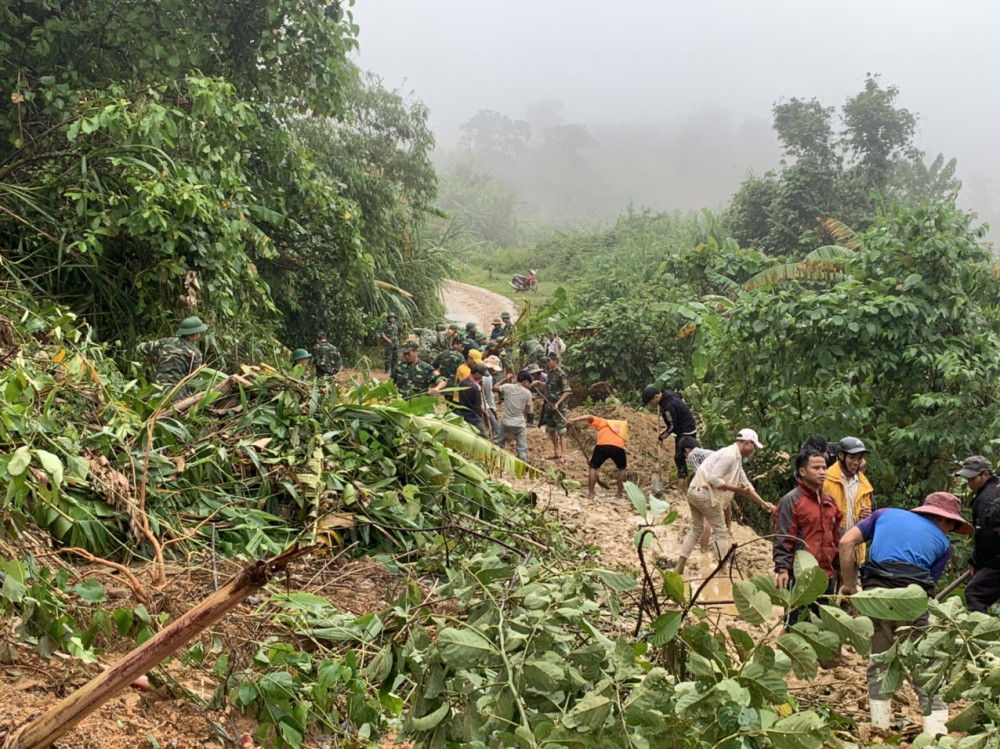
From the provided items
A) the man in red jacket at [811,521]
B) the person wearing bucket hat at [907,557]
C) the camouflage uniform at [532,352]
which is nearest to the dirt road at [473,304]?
the camouflage uniform at [532,352]

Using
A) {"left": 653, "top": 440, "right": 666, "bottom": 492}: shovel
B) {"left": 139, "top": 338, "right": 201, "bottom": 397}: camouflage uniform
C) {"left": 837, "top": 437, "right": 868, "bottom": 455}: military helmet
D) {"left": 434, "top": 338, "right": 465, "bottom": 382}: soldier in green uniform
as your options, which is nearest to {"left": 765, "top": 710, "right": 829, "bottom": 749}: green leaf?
{"left": 837, "top": 437, "right": 868, "bottom": 455}: military helmet

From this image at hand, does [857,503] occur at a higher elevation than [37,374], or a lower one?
lower

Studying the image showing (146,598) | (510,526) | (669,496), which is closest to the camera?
(146,598)

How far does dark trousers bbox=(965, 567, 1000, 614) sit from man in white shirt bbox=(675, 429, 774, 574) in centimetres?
165

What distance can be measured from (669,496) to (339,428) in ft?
15.7

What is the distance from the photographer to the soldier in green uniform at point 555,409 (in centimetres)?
1038

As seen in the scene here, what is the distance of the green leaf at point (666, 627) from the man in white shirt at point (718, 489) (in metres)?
3.95

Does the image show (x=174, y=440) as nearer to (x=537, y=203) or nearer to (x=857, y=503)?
(x=857, y=503)

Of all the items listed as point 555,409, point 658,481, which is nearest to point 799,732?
point 658,481

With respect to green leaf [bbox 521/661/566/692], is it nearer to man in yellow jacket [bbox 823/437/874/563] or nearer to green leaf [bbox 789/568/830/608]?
green leaf [bbox 789/568/830/608]

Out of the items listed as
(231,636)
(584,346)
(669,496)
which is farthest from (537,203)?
(231,636)

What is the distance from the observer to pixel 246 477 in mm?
4961

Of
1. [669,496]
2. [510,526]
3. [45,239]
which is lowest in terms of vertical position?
[669,496]

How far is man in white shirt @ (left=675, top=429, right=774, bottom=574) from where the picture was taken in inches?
226
